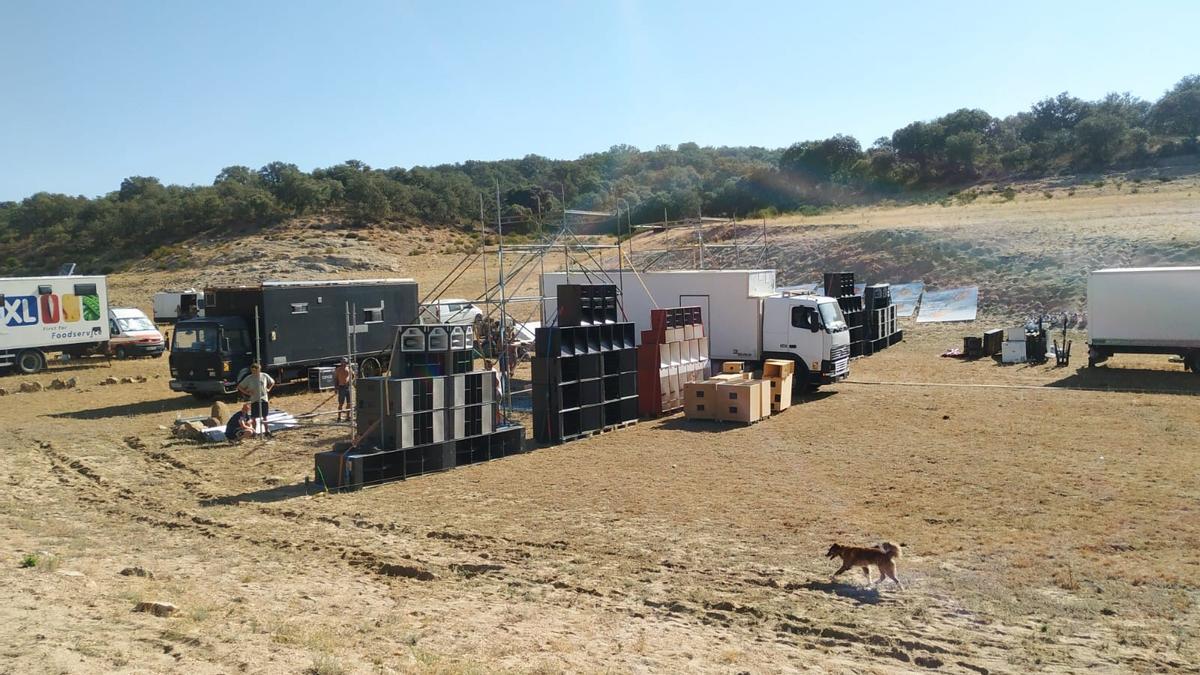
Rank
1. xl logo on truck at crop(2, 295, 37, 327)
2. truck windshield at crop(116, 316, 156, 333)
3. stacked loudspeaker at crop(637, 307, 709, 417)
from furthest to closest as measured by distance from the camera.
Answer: truck windshield at crop(116, 316, 156, 333)
xl logo on truck at crop(2, 295, 37, 327)
stacked loudspeaker at crop(637, 307, 709, 417)

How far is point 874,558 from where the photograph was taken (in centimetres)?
841

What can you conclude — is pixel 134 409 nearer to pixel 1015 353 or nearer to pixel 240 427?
pixel 240 427

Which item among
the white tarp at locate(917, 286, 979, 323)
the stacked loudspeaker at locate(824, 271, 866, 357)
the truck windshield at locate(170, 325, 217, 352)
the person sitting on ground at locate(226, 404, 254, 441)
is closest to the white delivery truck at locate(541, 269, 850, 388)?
the stacked loudspeaker at locate(824, 271, 866, 357)

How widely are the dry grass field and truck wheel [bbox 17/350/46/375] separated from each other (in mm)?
11032

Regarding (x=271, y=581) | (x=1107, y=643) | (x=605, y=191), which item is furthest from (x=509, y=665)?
(x=605, y=191)

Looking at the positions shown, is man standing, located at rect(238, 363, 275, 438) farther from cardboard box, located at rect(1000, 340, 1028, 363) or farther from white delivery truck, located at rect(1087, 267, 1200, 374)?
white delivery truck, located at rect(1087, 267, 1200, 374)

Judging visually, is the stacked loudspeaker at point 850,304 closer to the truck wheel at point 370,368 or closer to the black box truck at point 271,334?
the black box truck at point 271,334

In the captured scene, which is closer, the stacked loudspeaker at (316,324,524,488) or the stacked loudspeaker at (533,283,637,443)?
the stacked loudspeaker at (316,324,524,488)

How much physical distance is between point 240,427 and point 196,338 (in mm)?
6108

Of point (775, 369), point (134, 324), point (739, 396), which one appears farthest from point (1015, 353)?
point (134, 324)

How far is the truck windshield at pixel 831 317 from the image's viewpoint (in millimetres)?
20766

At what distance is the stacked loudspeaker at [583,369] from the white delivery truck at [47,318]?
21.4m

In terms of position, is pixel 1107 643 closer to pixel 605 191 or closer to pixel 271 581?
pixel 271 581

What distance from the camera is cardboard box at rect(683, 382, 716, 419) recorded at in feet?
59.6
